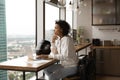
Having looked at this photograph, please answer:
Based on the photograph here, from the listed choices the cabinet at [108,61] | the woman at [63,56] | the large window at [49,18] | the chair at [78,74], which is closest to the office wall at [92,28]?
the cabinet at [108,61]

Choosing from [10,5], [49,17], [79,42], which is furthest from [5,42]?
[79,42]

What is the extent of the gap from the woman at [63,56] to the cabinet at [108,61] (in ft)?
8.80

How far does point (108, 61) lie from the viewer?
571cm

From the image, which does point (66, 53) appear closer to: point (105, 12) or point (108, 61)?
point (108, 61)

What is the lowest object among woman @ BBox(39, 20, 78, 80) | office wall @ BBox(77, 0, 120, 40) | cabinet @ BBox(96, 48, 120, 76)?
cabinet @ BBox(96, 48, 120, 76)

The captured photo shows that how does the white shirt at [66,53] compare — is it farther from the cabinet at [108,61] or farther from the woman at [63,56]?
the cabinet at [108,61]

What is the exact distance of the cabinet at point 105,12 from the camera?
5.83 meters

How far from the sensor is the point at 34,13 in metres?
4.37

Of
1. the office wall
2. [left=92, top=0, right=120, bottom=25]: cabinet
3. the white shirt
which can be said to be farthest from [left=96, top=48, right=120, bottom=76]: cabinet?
the white shirt

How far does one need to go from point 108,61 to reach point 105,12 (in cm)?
139

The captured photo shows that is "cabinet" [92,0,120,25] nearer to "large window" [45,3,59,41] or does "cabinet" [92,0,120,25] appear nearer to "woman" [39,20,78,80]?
"large window" [45,3,59,41]

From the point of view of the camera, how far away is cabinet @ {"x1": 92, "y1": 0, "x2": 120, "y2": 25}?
5828 mm

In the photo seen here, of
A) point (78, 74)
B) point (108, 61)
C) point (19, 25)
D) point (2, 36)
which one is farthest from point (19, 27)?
point (108, 61)

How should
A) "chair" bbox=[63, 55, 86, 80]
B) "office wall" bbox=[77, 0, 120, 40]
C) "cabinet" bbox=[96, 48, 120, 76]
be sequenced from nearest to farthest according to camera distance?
"chair" bbox=[63, 55, 86, 80], "cabinet" bbox=[96, 48, 120, 76], "office wall" bbox=[77, 0, 120, 40]
